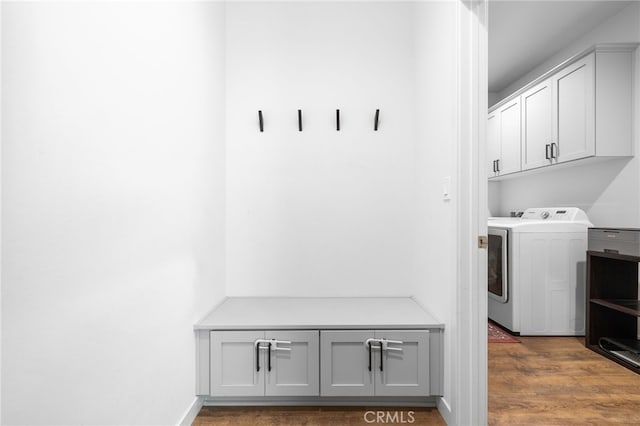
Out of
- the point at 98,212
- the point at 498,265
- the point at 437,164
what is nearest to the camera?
the point at 98,212

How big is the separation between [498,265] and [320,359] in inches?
81.4

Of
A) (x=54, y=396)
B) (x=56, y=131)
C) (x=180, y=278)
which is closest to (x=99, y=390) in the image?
(x=54, y=396)

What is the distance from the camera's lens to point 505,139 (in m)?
3.97

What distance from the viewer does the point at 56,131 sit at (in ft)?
2.79

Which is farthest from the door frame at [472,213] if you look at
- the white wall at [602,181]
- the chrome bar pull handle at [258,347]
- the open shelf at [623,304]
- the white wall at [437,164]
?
the white wall at [602,181]

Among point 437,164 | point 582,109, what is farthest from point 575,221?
point 437,164

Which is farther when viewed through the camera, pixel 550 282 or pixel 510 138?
pixel 510 138

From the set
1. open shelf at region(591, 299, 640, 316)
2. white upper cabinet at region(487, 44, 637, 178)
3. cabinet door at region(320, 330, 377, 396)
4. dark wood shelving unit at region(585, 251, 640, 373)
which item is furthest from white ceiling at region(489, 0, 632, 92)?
cabinet door at region(320, 330, 377, 396)

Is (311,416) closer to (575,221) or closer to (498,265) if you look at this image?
(498,265)

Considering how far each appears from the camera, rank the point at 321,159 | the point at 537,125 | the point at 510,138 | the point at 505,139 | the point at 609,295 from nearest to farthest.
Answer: the point at 321,159
the point at 609,295
the point at 537,125
the point at 510,138
the point at 505,139

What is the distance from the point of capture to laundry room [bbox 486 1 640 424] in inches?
94.7

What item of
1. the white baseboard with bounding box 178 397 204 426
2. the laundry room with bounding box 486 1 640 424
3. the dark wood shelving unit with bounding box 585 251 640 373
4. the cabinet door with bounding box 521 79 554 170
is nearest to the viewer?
the white baseboard with bounding box 178 397 204 426
